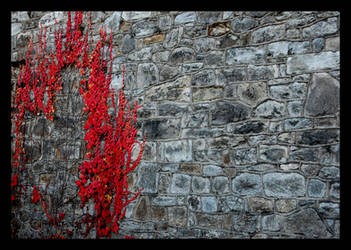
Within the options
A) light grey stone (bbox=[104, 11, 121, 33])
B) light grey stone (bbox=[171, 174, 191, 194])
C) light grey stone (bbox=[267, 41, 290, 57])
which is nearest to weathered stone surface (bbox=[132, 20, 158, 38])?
light grey stone (bbox=[104, 11, 121, 33])

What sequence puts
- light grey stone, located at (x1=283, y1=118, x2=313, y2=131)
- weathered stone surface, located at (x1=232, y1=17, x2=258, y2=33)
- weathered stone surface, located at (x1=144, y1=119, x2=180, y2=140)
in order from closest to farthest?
light grey stone, located at (x1=283, y1=118, x2=313, y2=131), weathered stone surface, located at (x1=232, y1=17, x2=258, y2=33), weathered stone surface, located at (x1=144, y1=119, x2=180, y2=140)

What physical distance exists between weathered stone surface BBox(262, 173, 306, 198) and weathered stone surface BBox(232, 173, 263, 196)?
2.3 inches

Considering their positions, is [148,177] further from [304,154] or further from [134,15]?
[134,15]

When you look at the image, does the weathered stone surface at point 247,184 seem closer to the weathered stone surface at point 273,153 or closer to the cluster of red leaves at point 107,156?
the weathered stone surface at point 273,153

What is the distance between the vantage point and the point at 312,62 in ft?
6.33

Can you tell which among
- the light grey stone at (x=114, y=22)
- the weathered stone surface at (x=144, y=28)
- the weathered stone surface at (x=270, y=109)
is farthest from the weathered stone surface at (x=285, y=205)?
the light grey stone at (x=114, y=22)

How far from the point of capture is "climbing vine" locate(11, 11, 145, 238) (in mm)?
2359

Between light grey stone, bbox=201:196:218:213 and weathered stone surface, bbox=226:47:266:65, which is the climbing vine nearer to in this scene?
light grey stone, bbox=201:196:218:213

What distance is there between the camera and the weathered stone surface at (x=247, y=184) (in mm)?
2000

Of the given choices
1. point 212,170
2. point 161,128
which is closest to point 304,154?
point 212,170

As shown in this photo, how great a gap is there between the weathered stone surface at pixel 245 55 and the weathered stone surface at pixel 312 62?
0.88ft

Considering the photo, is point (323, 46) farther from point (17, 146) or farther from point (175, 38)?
point (17, 146)

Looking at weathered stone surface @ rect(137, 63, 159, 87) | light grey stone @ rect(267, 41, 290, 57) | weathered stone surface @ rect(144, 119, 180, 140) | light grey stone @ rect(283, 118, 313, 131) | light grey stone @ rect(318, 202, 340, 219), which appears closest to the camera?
light grey stone @ rect(318, 202, 340, 219)

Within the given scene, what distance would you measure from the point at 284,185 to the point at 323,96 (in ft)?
2.92
